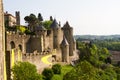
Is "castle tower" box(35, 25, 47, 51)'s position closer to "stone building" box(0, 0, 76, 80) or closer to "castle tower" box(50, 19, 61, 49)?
"stone building" box(0, 0, 76, 80)

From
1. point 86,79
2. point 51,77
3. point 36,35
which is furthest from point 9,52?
point 36,35

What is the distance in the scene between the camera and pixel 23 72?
34562 millimetres

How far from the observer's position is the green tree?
32656 millimetres

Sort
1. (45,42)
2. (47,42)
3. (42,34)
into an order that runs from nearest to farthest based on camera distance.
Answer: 1. (45,42)
2. (42,34)
3. (47,42)

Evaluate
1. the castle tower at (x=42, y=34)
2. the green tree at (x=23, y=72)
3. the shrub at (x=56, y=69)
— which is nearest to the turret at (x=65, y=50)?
the castle tower at (x=42, y=34)

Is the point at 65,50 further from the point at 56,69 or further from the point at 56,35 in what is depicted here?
the point at 56,69

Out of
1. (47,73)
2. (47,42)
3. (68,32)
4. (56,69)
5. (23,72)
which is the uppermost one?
(68,32)

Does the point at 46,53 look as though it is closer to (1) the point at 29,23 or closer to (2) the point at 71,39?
(2) the point at 71,39

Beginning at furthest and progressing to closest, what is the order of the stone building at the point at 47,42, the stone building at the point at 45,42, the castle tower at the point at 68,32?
the castle tower at the point at 68,32, the stone building at the point at 47,42, the stone building at the point at 45,42

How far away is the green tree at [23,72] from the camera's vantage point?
107 feet

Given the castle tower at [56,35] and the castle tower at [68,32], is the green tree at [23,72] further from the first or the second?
the castle tower at [68,32]

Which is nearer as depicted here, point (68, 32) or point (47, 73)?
point (47, 73)

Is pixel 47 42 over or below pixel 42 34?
below

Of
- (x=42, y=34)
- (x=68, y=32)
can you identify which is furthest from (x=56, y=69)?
(x=68, y=32)
